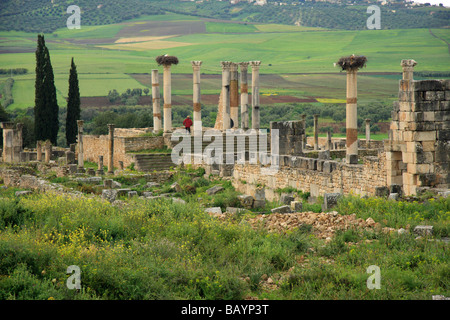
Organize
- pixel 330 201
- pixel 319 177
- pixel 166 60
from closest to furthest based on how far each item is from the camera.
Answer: pixel 330 201
pixel 319 177
pixel 166 60

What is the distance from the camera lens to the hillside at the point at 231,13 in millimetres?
132750

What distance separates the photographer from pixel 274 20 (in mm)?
164500

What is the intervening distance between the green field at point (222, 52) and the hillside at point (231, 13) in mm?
3929

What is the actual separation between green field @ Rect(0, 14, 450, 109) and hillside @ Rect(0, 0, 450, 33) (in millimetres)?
3929

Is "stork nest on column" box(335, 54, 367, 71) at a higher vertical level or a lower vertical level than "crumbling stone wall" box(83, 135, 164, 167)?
higher

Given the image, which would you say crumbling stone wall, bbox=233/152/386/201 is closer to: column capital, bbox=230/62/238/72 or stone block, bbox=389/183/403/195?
stone block, bbox=389/183/403/195

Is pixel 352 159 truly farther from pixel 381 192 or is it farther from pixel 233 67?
pixel 233 67

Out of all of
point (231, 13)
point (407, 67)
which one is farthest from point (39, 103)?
point (231, 13)

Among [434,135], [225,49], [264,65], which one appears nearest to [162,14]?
[225,49]

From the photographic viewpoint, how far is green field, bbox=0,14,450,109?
94.1 m

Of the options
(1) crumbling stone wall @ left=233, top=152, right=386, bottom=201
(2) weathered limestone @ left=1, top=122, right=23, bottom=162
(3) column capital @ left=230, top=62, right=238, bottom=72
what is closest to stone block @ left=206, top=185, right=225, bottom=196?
(1) crumbling stone wall @ left=233, top=152, right=386, bottom=201

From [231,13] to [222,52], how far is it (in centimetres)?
5195

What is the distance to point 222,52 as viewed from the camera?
416ft

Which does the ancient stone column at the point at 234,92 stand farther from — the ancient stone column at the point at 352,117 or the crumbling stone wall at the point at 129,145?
the ancient stone column at the point at 352,117
